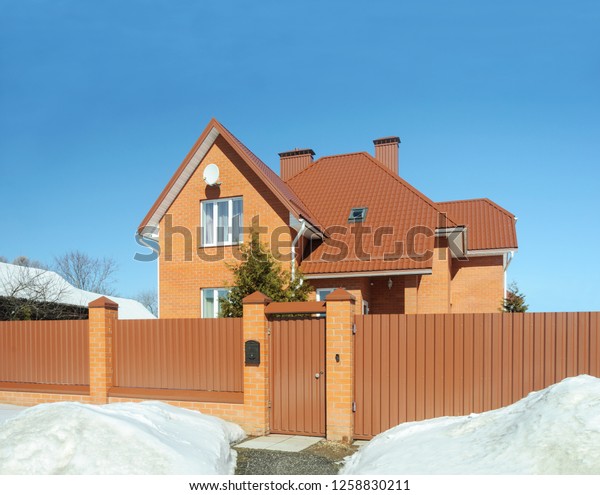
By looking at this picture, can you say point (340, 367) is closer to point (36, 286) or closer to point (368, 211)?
point (368, 211)

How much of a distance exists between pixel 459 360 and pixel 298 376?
8.72ft

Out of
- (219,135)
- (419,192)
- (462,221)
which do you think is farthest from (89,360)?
(462,221)

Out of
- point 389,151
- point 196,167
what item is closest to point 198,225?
point 196,167

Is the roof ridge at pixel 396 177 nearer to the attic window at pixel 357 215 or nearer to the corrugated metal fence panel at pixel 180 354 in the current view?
the attic window at pixel 357 215

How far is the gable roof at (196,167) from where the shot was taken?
14.7m

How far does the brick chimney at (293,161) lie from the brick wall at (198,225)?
5.43 metres

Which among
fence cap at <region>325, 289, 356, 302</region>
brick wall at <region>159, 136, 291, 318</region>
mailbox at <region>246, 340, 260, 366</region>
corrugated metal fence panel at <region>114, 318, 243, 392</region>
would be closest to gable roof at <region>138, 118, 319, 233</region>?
brick wall at <region>159, 136, 291, 318</region>

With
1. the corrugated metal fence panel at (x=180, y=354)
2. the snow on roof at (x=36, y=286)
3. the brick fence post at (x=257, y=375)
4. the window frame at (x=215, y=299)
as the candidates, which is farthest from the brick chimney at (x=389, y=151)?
the corrugated metal fence panel at (x=180, y=354)

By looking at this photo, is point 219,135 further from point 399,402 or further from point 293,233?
point 399,402

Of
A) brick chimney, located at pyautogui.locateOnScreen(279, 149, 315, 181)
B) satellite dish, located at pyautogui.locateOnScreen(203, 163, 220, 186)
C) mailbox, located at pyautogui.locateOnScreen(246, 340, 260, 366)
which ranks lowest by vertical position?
mailbox, located at pyautogui.locateOnScreen(246, 340, 260, 366)

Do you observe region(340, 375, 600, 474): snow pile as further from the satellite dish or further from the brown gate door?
the satellite dish

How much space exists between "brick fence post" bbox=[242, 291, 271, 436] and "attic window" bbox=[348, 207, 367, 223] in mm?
7827

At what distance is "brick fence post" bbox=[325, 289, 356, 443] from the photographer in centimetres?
821

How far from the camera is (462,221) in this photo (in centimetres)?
2038
